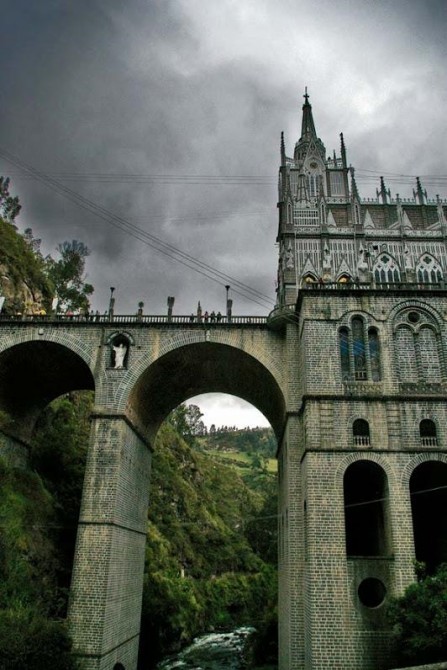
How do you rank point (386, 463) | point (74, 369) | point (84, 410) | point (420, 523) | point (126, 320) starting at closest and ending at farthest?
1. point (386, 463)
2. point (420, 523)
3. point (126, 320)
4. point (74, 369)
5. point (84, 410)

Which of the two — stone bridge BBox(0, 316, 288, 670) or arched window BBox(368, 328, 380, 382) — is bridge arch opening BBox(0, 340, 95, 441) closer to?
stone bridge BBox(0, 316, 288, 670)

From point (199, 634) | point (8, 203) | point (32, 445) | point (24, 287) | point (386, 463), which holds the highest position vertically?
point (8, 203)

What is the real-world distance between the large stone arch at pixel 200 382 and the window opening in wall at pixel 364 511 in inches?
168

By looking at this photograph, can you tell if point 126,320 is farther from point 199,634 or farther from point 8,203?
point 8,203

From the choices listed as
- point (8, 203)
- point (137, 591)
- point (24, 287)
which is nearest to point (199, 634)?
point (137, 591)

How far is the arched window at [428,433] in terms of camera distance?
64.3ft

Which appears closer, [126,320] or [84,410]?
[126,320]

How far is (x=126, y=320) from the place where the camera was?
24.5 metres

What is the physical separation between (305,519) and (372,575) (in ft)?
10.2

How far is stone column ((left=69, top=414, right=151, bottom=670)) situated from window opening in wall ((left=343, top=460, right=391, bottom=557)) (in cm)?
971

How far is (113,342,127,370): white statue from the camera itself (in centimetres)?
2359

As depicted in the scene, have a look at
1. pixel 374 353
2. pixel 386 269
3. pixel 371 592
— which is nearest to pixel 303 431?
pixel 374 353

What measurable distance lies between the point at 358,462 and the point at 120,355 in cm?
1150

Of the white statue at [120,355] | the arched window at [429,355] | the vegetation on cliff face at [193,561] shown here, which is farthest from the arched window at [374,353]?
the vegetation on cliff face at [193,561]
